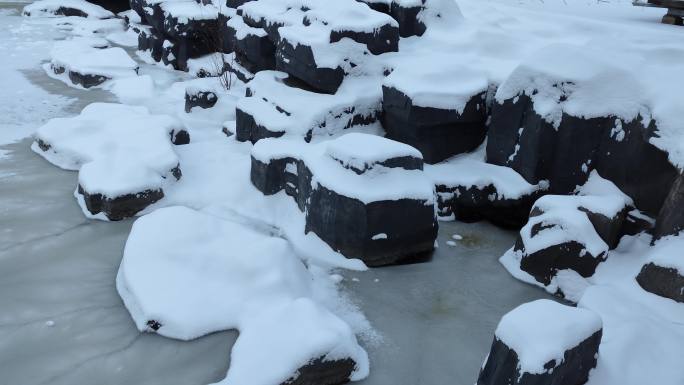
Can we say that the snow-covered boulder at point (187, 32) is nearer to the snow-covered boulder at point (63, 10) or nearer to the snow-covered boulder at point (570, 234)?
the snow-covered boulder at point (63, 10)

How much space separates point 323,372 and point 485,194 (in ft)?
8.17

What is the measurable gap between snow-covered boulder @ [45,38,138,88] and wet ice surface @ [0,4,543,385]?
354cm

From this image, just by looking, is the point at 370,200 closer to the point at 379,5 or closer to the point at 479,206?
the point at 479,206

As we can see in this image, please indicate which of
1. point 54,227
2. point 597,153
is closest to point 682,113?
point 597,153

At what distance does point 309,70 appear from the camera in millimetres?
5957

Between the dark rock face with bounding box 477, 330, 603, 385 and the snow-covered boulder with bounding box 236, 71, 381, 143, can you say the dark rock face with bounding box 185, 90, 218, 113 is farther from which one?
the dark rock face with bounding box 477, 330, 603, 385

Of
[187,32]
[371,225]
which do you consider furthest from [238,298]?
[187,32]

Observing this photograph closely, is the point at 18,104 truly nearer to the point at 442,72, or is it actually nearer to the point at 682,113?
the point at 442,72

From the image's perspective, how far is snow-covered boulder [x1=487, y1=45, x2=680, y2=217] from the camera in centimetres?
423

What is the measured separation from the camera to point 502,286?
412cm

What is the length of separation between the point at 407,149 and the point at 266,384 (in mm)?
2174

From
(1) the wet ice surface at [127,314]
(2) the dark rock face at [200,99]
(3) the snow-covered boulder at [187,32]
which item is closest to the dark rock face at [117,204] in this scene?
(1) the wet ice surface at [127,314]

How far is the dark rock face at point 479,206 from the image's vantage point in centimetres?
489

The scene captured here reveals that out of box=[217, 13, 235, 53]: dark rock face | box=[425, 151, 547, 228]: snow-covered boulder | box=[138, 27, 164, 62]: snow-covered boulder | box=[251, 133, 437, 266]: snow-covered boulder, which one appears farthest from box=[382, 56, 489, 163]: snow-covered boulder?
box=[138, 27, 164, 62]: snow-covered boulder
